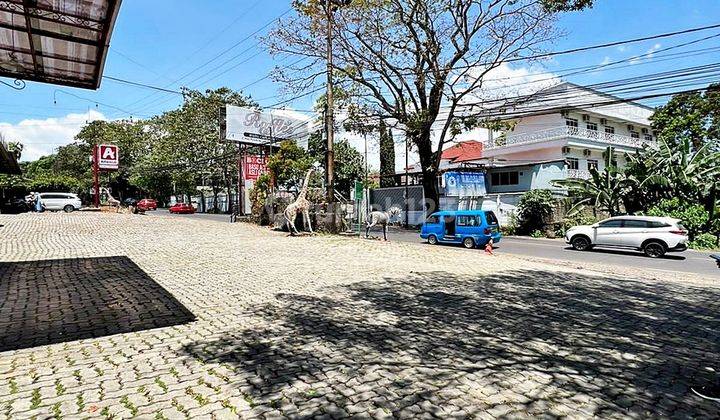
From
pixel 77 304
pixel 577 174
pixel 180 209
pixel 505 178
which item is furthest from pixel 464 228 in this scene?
pixel 180 209

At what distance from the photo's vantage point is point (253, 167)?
30797 millimetres

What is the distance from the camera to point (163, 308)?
582 centimetres

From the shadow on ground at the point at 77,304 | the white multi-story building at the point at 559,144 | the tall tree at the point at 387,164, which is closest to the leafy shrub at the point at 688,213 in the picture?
the white multi-story building at the point at 559,144

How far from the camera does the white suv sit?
14867 mm

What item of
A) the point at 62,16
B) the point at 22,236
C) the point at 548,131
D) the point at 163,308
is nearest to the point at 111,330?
the point at 163,308

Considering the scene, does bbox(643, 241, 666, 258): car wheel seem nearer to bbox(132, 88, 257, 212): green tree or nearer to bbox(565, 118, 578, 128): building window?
bbox(565, 118, 578, 128): building window

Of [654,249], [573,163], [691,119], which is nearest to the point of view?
[654,249]

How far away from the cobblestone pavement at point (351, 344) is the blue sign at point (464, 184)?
59.9 ft

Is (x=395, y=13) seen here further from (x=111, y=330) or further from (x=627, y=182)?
(x=111, y=330)

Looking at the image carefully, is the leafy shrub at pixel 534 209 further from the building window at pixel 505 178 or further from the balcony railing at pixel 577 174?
the balcony railing at pixel 577 174

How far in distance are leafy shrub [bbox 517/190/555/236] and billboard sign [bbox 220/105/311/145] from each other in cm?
1826

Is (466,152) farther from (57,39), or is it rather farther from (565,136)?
(57,39)

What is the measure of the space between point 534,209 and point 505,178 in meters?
8.20

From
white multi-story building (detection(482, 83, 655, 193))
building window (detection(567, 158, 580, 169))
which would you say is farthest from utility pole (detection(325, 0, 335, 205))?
building window (detection(567, 158, 580, 169))
